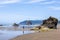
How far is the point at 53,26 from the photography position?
5266cm

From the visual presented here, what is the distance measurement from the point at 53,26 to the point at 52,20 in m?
1.78

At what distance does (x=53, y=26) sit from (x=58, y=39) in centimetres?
3249

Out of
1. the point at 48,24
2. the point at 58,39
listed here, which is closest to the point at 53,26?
the point at 48,24

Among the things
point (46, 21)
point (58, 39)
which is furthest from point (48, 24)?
A: point (58, 39)

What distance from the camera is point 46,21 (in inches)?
2159

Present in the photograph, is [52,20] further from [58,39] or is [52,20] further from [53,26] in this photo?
[58,39]

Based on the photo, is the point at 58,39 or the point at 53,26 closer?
the point at 58,39

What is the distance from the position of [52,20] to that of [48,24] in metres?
1.47

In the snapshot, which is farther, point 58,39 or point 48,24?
point 48,24

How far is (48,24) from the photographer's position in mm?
53750

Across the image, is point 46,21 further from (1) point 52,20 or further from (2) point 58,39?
(2) point 58,39

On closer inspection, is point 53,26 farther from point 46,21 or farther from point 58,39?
point 58,39

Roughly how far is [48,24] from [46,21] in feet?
4.61

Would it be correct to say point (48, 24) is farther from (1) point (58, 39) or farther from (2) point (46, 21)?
(1) point (58, 39)
